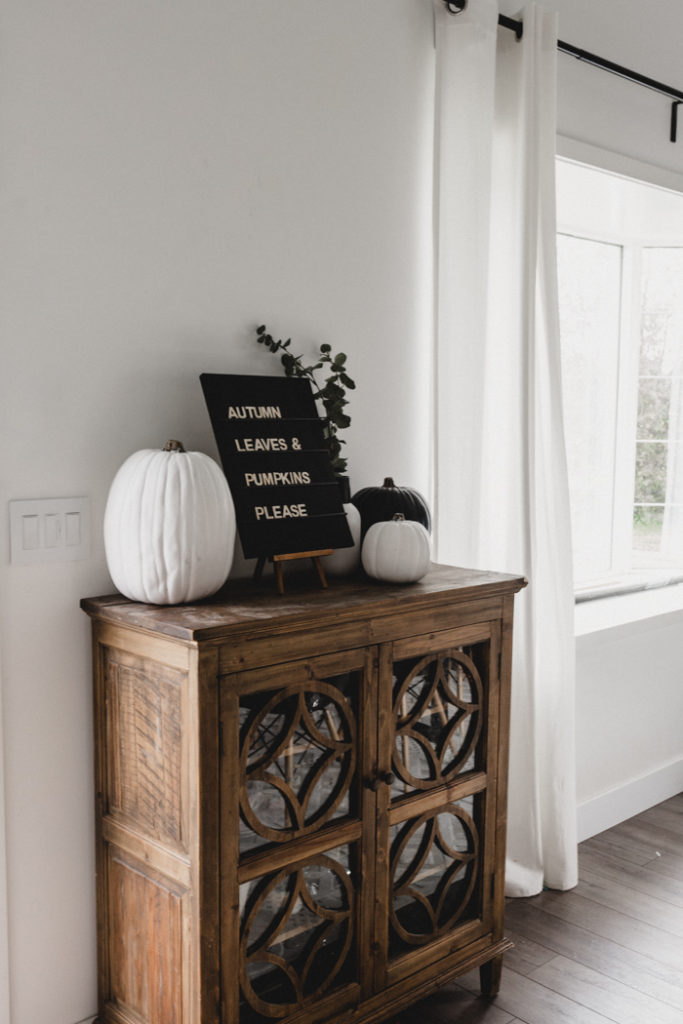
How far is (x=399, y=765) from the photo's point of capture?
184cm

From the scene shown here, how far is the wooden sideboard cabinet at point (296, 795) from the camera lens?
1.54 metres

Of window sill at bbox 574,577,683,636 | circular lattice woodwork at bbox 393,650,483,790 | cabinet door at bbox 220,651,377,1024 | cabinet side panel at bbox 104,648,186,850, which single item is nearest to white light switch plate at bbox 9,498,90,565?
cabinet side panel at bbox 104,648,186,850

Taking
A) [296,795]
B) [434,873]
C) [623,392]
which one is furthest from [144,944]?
[623,392]

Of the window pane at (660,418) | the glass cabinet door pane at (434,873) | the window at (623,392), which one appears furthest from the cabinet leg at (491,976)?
the window pane at (660,418)

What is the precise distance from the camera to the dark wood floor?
2039 mm

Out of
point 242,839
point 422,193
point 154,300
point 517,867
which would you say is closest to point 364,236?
point 422,193

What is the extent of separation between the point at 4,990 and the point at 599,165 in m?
2.61

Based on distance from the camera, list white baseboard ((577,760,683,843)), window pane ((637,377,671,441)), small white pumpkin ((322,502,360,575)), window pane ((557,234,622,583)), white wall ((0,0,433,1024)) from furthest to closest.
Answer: window pane ((637,377,671,441))
window pane ((557,234,622,583))
white baseboard ((577,760,683,843))
small white pumpkin ((322,502,360,575))
white wall ((0,0,433,1024))

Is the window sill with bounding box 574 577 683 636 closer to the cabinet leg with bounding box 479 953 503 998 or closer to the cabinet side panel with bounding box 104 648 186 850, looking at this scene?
the cabinet leg with bounding box 479 953 503 998

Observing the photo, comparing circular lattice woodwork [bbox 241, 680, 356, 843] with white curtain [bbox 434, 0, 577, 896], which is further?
white curtain [bbox 434, 0, 577, 896]

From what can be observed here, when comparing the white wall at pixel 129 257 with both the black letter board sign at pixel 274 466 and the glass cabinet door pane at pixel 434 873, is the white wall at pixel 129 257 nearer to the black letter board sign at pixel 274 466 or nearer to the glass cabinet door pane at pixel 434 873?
the black letter board sign at pixel 274 466

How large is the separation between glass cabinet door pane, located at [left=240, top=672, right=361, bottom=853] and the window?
72.7 inches

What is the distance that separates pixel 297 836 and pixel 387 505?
722 millimetres

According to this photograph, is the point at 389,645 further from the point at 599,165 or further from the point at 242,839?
the point at 599,165
